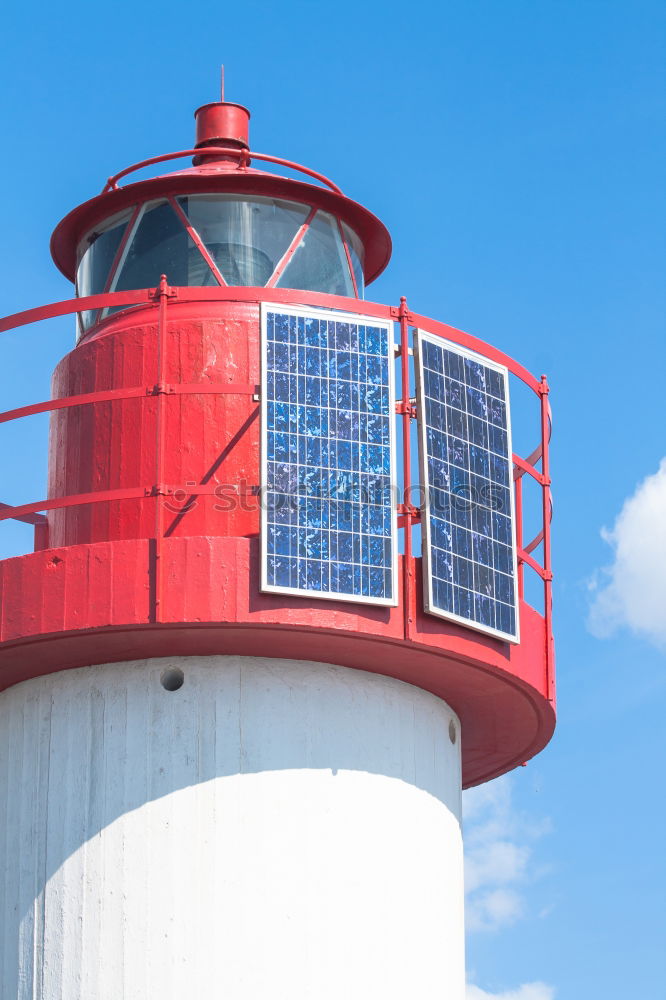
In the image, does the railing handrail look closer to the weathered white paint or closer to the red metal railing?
the red metal railing

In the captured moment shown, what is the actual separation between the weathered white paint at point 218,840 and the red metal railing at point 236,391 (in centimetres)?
117

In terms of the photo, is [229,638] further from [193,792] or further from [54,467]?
[54,467]

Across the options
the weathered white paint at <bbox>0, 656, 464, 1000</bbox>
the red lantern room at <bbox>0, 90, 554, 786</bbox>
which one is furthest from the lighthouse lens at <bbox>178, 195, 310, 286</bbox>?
the weathered white paint at <bbox>0, 656, 464, 1000</bbox>

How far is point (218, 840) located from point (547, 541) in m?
4.51

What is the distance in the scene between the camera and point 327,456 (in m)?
16.4

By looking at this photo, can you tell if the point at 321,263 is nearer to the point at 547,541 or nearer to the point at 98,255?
the point at 98,255

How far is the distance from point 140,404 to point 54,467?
1.34 metres

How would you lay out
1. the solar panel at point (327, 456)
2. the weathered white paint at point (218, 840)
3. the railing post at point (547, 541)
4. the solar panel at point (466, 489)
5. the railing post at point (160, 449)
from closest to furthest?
the weathered white paint at point (218, 840) < the railing post at point (160, 449) < the solar panel at point (327, 456) < the solar panel at point (466, 489) < the railing post at point (547, 541)

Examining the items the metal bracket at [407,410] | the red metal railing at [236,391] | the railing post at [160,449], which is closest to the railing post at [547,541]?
the red metal railing at [236,391]

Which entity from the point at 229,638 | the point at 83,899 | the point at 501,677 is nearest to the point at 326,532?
the point at 229,638

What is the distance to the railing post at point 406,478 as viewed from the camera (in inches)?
645

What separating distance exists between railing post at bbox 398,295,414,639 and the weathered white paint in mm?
1015

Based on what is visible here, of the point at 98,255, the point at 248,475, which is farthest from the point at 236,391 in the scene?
the point at 98,255

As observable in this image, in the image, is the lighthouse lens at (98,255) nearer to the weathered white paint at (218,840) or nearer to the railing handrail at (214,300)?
the railing handrail at (214,300)
